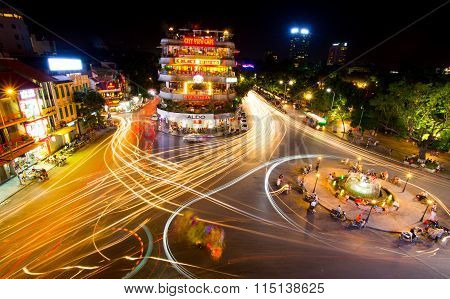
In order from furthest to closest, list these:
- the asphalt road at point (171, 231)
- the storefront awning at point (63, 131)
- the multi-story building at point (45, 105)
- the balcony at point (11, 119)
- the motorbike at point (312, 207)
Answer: the storefront awning at point (63, 131) → the multi-story building at point (45, 105) → the balcony at point (11, 119) → the motorbike at point (312, 207) → the asphalt road at point (171, 231)

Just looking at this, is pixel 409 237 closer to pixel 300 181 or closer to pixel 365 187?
pixel 365 187

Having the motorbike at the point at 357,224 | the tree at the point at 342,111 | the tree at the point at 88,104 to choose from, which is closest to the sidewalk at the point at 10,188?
the tree at the point at 88,104

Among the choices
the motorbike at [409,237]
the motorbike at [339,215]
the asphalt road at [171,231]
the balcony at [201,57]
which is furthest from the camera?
the balcony at [201,57]

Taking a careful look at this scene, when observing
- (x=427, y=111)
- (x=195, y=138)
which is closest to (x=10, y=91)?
(x=195, y=138)

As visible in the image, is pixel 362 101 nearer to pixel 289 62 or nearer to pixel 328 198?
pixel 328 198

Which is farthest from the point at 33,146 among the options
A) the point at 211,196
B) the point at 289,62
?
the point at 289,62

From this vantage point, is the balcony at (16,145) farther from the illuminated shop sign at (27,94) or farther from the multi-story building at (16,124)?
the illuminated shop sign at (27,94)
